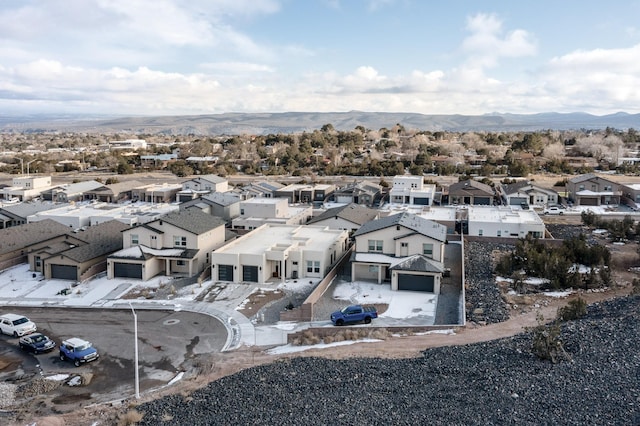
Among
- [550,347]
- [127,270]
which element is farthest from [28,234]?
[550,347]

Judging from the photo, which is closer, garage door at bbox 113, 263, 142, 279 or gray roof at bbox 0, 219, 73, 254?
garage door at bbox 113, 263, 142, 279

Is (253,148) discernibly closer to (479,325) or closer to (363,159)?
(363,159)

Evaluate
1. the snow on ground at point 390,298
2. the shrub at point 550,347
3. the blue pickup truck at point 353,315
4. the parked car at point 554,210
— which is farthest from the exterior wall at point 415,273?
the parked car at point 554,210

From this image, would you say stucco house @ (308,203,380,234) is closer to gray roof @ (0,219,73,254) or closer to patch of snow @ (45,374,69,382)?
gray roof @ (0,219,73,254)

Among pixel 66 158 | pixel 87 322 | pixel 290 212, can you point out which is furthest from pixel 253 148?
pixel 87 322

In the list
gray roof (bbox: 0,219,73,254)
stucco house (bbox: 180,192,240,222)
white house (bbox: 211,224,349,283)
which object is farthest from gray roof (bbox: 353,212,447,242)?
gray roof (bbox: 0,219,73,254)

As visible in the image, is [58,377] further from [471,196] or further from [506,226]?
[471,196]
